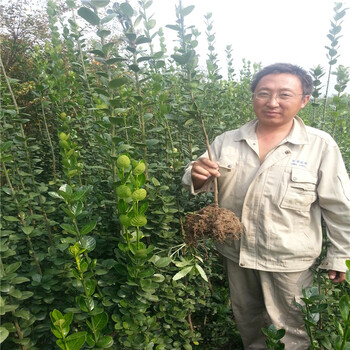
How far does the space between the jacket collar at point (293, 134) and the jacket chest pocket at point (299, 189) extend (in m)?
0.21

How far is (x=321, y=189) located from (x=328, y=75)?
136cm

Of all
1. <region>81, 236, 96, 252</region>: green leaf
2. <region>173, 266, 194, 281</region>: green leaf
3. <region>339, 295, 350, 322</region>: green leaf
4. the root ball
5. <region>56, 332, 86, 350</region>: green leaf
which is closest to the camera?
<region>56, 332, 86, 350</region>: green leaf

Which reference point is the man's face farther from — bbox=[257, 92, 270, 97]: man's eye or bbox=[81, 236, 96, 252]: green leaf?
bbox=[81, 236, 96, 252]: green leaf

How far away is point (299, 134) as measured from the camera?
1952mm

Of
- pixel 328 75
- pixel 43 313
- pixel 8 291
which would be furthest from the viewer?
pixel 328 75

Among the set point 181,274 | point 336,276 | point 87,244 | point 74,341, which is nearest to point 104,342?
point 74,341

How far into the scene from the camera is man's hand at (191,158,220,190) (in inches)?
68.2

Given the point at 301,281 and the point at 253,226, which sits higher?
the point at 253,226

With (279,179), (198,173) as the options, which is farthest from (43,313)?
(279,179)

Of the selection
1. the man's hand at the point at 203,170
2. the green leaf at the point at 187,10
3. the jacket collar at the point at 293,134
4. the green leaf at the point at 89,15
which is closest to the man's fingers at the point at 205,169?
the man's hand at the point at 203,170

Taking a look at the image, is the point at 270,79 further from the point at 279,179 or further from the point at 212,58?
the point at 212,58

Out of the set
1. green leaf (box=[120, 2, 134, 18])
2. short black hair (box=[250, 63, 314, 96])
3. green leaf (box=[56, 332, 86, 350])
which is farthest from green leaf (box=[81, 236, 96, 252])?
short black hair (box=[250, 63, 314, 96])

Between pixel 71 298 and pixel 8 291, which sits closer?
pixel 8 291

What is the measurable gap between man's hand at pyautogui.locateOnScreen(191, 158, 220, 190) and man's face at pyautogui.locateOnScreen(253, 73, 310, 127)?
51cm
